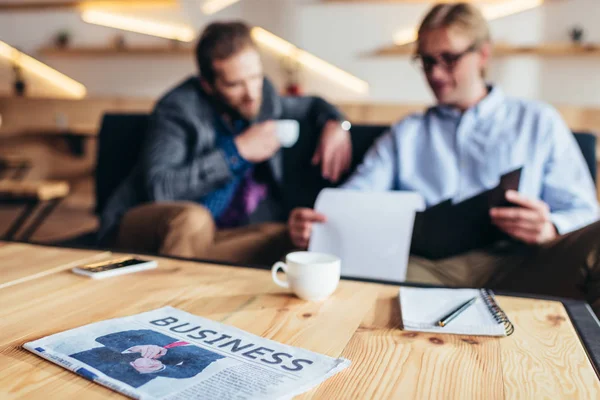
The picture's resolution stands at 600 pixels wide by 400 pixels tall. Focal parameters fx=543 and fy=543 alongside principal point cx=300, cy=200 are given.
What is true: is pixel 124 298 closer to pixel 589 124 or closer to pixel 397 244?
pixel 397 244

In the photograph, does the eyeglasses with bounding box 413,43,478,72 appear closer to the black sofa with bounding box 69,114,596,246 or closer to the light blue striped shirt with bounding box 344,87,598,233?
the light blue striped shirt with bounding box 344,87,598,233

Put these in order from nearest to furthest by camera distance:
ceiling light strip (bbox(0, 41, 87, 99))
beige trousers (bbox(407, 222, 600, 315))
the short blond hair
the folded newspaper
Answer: the folded newspaper < beige trousers (bbox(407, 222, 600, 315)) < the short blond hair < ceiling light strip (bbox(0, 41, 87, 99))

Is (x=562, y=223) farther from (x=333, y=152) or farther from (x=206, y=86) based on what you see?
(x=206, y=86)

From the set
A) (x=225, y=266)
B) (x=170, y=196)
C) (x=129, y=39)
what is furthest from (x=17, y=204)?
(x=225, y=266)

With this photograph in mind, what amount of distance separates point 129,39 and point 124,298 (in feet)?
15.1

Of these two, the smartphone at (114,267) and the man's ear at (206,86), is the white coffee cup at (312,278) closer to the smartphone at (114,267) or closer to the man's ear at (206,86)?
the smartphone at (114,267)

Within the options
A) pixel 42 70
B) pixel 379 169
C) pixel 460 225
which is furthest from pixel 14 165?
pixel 460 225

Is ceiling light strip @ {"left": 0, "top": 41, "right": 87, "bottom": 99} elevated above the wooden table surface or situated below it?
above

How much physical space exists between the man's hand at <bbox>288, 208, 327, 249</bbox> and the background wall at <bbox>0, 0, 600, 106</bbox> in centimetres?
310

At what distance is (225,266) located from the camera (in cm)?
109

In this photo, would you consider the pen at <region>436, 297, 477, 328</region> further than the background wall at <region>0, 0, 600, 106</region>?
No

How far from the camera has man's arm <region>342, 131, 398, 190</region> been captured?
1726 mm

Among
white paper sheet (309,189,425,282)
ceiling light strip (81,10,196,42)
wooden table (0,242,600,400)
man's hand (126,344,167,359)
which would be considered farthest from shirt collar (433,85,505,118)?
ceiling light strip (81,10,196,42)

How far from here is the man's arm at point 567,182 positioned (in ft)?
4.84
